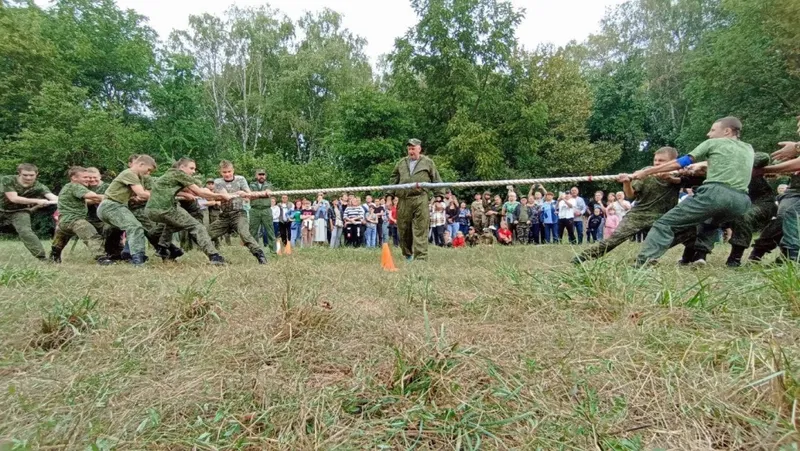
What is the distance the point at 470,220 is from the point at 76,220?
1048 centimetres

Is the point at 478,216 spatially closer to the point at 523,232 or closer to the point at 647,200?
the point at 523,232

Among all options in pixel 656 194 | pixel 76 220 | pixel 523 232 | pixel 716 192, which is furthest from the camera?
pixel 523 232

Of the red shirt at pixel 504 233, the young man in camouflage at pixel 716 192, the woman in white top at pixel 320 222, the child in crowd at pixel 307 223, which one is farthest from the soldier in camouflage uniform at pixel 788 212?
the child in crowd at pixel 307 223

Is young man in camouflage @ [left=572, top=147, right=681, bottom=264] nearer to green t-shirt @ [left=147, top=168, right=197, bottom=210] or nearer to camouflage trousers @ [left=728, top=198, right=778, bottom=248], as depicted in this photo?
camouflage trousers @ [left=728, top=198, right=778, bottom=248]

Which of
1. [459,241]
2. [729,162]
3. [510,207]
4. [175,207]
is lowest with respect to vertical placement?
[459,241]

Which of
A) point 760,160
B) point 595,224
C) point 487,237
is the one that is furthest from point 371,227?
point 760,160

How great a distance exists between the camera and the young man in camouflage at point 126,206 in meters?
6.50

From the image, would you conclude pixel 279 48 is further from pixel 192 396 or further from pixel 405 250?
pixel 192 396

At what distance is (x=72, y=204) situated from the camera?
7035 millimetres

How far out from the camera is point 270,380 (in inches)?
80.4

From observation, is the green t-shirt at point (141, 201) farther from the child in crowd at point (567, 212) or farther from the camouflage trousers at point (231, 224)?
the child in crowd at point (567, 212)

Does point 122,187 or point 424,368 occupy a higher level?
point 122,187

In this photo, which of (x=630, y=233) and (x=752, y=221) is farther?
(x=752, y=221)

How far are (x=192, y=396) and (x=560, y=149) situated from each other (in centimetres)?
2821
